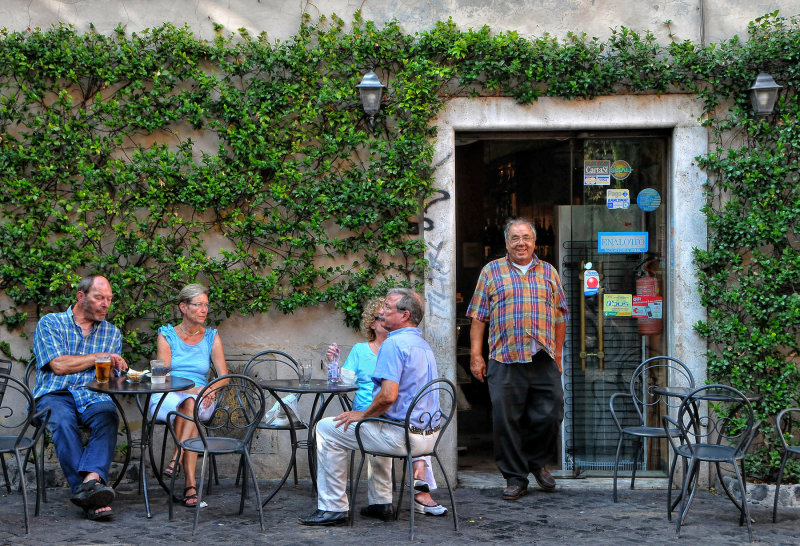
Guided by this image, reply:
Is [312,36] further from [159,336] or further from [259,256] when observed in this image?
[159,336]

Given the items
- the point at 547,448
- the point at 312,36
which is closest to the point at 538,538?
the point at 547,448

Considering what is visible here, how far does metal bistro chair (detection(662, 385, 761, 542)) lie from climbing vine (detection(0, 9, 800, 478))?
29 cm

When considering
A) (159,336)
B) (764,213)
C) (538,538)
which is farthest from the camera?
(764,213)

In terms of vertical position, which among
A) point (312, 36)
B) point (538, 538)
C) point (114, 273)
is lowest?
point (538, 538)

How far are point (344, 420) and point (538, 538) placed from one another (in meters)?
1.29

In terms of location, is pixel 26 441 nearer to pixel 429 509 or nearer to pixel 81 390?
pixel 81 390

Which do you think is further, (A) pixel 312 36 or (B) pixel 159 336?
(A) pixel 312 36

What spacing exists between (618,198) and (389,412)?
2.73 metres

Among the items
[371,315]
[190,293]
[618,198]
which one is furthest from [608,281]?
[190,293]

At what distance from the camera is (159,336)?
20.1 ft

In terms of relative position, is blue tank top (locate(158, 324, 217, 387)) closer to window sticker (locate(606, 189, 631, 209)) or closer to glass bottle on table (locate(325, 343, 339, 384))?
glass bottle on table (locate(325, 343, 339, 384))

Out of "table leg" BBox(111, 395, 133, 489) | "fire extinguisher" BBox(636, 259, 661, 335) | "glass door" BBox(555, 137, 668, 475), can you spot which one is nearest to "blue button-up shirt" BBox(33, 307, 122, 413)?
"table leg" BBox(111, 395, 133, 489)

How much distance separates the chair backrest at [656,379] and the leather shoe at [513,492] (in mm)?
1008

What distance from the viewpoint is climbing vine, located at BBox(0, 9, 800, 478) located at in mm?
6590
